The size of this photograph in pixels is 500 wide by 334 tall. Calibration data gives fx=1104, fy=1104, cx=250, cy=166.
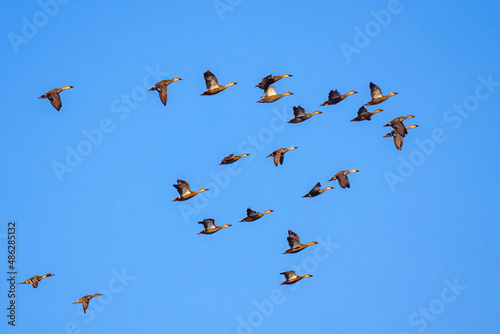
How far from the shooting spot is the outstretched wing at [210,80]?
2210 inches

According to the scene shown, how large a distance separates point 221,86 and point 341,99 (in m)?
6.46

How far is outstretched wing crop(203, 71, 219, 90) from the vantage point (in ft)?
184

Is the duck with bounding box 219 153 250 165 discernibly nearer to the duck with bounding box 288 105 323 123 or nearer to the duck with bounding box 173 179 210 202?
the duck with bounding box 173 179 210 202

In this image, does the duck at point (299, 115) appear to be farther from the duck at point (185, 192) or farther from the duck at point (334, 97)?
the duck at point (185, 192)

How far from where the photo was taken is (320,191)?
58.2 metres

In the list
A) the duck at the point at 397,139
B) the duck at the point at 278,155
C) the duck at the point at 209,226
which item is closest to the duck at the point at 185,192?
the duck at the point at 209,226

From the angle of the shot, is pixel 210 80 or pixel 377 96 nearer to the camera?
pixel 210 80

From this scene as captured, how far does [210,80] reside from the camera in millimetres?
56281

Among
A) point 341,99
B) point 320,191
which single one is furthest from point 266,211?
point 341,99

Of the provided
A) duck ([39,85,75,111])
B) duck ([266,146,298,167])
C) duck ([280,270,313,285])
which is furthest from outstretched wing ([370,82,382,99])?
duck ([39,85,75,111])

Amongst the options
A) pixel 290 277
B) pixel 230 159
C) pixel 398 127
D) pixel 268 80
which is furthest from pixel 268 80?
pixel 290 277

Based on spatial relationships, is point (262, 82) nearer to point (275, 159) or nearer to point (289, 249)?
point (275, 159)

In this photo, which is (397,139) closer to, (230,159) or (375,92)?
(375,92)

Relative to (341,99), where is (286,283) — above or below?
below
